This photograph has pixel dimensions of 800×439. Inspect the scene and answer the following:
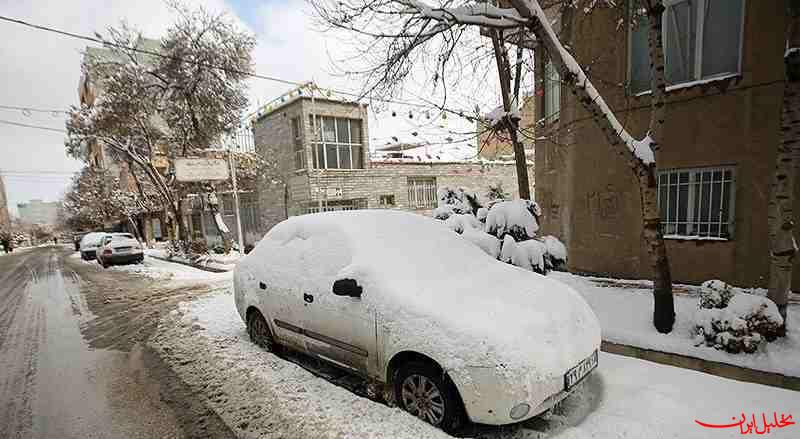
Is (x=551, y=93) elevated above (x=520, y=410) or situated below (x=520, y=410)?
above

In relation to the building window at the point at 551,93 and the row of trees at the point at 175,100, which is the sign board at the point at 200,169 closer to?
the row of trees at the point at 175,100

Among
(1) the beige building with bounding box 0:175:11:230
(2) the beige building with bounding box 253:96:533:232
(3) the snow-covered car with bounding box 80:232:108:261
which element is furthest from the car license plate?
(1) the beige building with bounding box 0:175:11:230

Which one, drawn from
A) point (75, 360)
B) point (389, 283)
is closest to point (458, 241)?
point (389, 283)

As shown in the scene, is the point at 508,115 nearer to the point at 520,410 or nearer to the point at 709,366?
the point at 709,366

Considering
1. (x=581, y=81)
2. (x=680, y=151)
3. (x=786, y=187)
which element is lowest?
(x=786, y=187)

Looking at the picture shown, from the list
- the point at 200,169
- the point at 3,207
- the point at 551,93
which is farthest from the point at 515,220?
the point at 3,207

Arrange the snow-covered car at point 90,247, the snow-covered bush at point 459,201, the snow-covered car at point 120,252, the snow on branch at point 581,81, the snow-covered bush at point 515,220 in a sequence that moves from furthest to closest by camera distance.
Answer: the snow-covered car at point 90,247, the snow-covered car at point 120,252, the snow-covered bush at point 459,201, the snow-covered bush at point 515,220, the snow on branch at point 581,81

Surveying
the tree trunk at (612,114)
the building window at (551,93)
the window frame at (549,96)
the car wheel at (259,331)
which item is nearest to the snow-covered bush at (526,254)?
the tree trunk at (612,114)

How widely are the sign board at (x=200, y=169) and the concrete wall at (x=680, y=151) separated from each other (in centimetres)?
1142

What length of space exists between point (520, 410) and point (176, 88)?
50.0 ft

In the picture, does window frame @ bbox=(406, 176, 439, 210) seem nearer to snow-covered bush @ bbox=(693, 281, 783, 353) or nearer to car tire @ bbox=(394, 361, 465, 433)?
snow-covered bush @ bbox=(693, 281, 783, 353)

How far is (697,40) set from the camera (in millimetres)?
5676

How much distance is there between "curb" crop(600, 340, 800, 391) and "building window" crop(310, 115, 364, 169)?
11936mm

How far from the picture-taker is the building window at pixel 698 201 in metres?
5.52
